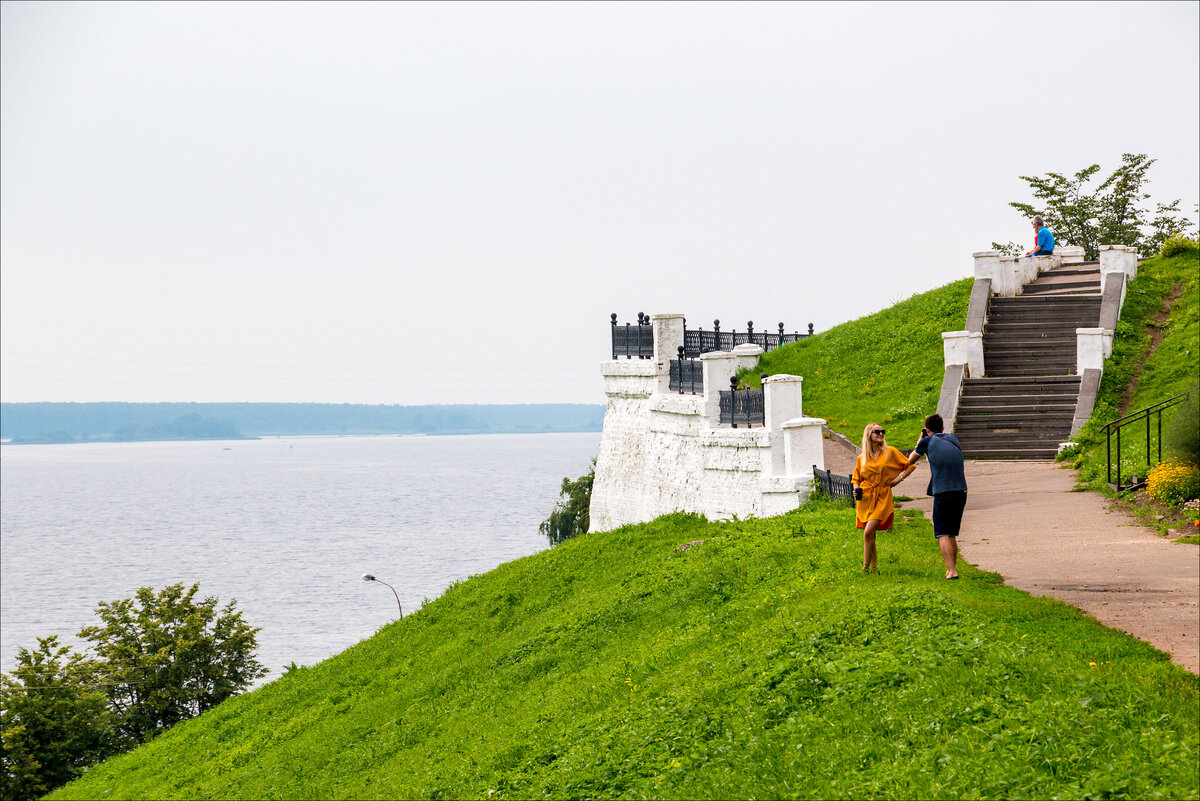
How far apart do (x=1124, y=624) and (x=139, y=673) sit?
31.7 meters

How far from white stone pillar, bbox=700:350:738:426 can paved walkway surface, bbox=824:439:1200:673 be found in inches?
192

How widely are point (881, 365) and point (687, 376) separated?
23.4 ft

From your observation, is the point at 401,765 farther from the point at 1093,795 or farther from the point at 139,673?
the point at 139,673

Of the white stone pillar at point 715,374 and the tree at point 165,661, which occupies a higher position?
the white stone pillar at point 715,374

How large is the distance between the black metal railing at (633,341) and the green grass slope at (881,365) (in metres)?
3.23

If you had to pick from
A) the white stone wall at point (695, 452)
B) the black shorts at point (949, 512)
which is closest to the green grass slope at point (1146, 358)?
the white stone wall at point (695, 452)

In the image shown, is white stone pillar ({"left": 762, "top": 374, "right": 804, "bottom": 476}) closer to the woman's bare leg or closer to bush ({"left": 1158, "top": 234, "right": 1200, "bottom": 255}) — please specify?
the woman's bare leg

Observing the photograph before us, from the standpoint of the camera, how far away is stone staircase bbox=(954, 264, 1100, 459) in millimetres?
24234

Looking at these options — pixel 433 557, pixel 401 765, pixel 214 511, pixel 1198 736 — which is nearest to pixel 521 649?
pixel 401 765

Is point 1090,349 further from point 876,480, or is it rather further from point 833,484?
point 876,480

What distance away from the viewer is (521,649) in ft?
57.2

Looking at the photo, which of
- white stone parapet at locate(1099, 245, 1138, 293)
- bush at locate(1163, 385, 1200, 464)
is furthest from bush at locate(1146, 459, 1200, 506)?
white stone parapet at locate(1099, 245, 1138, 293)

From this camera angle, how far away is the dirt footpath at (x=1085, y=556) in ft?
35.2

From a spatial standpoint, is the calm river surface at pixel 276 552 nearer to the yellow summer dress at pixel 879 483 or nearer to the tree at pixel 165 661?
the tree at pixel 165 661
